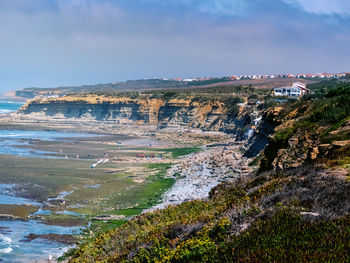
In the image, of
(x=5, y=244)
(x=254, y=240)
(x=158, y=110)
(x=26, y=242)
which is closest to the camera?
(x=254, y=240)

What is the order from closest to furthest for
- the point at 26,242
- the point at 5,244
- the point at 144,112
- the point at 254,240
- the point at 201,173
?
the point at 254,240 → the point at 5,244 → the point at 26,242 → the point at 201,173 → the point at 144,112

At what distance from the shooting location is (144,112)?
321 ft

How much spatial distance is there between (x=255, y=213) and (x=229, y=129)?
67857 millimetres

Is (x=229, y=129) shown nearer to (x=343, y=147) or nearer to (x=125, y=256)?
(x=343, y=147)

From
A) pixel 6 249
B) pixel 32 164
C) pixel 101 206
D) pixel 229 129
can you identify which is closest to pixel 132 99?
pixel 229 129

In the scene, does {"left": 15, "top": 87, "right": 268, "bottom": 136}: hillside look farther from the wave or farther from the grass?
the grass

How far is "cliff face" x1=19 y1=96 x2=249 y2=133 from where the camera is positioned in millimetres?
82438

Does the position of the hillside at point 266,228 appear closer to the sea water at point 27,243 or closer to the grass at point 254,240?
the grass at point 254,240

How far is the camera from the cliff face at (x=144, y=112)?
82.4 metres

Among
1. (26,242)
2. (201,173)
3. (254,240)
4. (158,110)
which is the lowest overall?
(201,173)

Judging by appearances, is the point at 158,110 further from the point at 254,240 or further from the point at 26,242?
the point at 254,240

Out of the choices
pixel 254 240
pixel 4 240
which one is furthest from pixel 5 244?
pixel 254 240

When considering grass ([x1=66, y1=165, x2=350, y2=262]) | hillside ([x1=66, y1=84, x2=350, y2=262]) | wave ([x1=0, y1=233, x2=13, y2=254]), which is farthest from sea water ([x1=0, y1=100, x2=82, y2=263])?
grass ([x1=66, y1=165, x2=350, y2=262])

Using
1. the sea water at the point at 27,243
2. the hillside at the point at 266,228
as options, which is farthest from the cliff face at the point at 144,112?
the hillside at the point at 266,228
